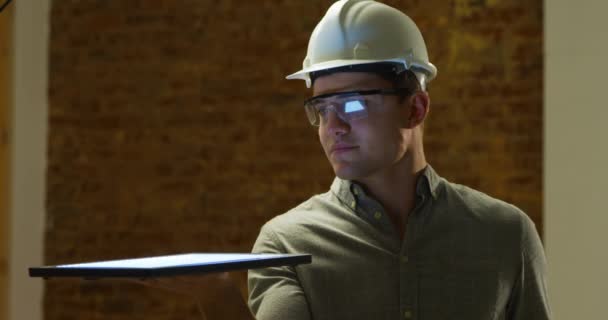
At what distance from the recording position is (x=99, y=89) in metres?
4.50

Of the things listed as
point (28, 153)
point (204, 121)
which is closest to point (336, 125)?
point (204, 121)

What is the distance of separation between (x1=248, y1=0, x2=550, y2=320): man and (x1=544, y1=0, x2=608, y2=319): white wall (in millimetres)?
1964

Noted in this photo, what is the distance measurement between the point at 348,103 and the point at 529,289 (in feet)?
1.74

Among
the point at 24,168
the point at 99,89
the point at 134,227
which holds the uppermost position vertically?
the point at 99,89

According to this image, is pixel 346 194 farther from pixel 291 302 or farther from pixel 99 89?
pixel 99 89

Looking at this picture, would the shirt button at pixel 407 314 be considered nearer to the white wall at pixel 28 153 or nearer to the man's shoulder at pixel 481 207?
the man's shoulder at pixel 481 207

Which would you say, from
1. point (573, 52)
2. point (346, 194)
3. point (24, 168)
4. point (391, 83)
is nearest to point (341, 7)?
point (391, 83)

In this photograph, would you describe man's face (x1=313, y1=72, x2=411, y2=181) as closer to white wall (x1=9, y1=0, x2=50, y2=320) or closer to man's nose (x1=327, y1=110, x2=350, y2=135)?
man's nose (x1=327, y1=110, x2=350, y2=135)

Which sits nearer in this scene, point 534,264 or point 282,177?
point 534,264

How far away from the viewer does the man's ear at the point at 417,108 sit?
6.51ft

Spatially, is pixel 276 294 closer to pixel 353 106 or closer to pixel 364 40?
pixel 353 106

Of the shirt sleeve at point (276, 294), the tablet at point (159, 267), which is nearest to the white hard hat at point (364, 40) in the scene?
the shirt sleeve at point (276, 294)

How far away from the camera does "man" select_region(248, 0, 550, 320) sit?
1844 mm

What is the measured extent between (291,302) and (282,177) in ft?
8.28
